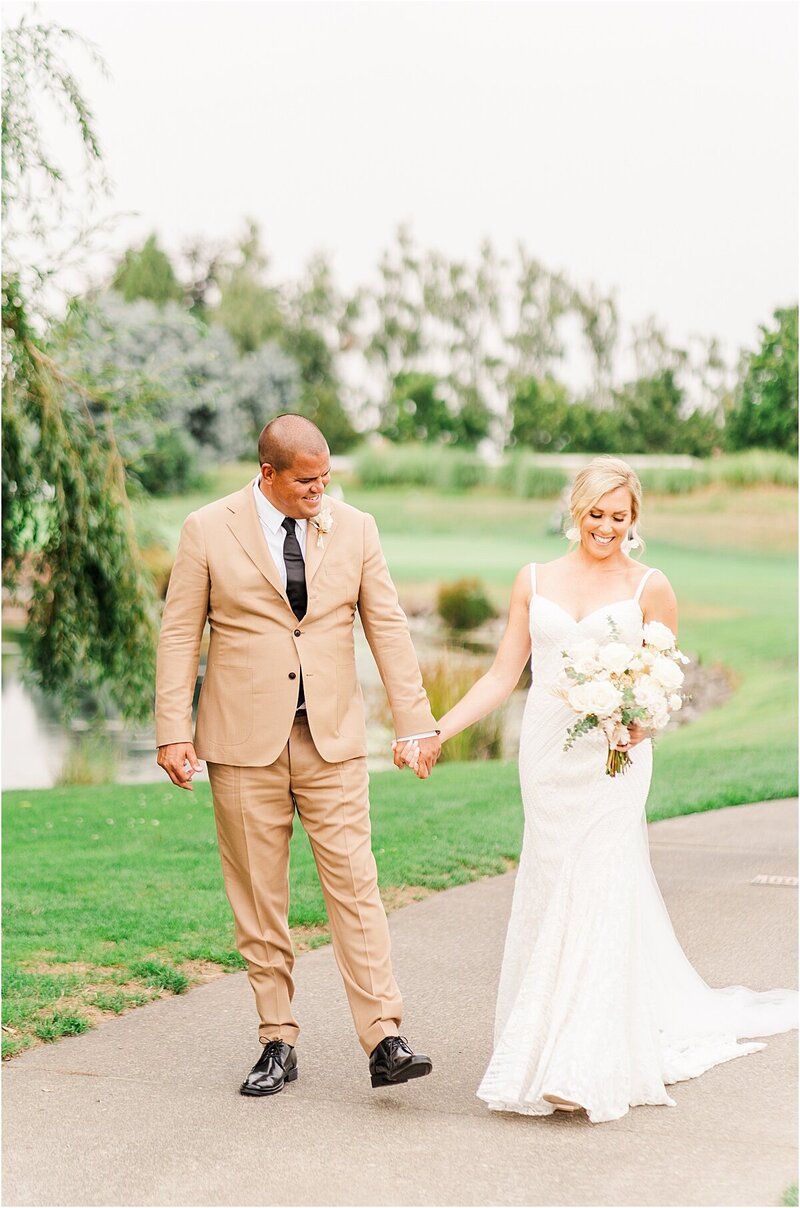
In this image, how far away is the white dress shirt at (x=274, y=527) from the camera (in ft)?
15.3

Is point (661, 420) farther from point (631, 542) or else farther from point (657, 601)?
point (657, 601)

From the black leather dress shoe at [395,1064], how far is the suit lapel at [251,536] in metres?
1.43

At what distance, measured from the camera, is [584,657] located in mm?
4469

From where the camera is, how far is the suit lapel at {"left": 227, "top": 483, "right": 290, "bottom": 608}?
181 inches

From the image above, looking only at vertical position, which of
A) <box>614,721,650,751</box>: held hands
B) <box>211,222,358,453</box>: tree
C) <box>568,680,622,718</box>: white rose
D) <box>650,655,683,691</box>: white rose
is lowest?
<box>614,721,650,751</box>: held hands

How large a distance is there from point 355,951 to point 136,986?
1722 millimetres

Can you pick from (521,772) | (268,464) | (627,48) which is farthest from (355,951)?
(627,48)

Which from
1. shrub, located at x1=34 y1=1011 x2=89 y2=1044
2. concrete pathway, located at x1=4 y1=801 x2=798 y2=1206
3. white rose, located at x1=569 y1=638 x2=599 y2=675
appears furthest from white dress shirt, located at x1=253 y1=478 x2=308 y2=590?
shrub, located at x1=34 y1=1011 x2=89 y2=1044

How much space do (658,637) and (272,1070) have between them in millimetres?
1848

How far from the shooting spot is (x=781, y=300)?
24.7 meters

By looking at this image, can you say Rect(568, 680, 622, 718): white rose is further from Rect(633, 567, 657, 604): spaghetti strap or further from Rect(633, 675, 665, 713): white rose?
Rect(633, 567, 657, 604): spaghetti strap

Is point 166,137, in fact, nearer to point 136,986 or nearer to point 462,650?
point 462,650

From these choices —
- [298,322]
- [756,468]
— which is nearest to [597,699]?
[756,468]

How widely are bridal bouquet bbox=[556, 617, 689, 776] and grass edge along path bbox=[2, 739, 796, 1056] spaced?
2.31 meters
